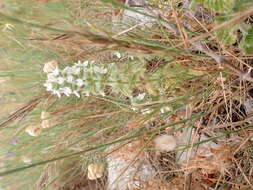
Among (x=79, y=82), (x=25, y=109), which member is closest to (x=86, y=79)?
(x=79, y=82)

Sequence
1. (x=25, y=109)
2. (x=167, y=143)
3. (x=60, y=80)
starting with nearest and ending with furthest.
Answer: (x=60, y=80) < (x=167, y=143) < (x=25, y=109)

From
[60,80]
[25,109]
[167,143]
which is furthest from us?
[25,109]

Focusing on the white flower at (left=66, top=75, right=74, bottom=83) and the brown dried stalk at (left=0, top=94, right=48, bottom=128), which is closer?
the white flower at (left=66, top=75, right=74, bottom=83)

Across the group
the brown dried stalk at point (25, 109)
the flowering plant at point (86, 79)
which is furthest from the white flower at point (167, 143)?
the brown dried stalk at point (25, 109)

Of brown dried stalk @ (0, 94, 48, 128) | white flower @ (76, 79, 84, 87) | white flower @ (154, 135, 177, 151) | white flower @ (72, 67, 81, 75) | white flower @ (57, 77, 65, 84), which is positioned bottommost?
white flower @ (154, 135, 177, 151)

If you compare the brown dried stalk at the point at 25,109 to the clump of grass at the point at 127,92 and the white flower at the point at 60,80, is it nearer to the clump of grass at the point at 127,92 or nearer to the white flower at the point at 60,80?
the clump of grass at the point at 127,92

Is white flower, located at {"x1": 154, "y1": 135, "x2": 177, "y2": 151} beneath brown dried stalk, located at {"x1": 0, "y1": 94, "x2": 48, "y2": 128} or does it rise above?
beneath

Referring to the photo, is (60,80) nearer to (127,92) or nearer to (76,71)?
(76,71)

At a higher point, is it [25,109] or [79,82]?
[25,109]

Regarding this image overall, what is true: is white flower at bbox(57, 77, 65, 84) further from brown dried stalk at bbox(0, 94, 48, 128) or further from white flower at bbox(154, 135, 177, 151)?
brown dried stalk at bbox(0, 94, 48, 128)

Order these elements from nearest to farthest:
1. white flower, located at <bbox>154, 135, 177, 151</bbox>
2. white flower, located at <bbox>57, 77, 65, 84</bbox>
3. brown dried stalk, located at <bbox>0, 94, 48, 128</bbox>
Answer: white flower, located at <bbox>57, 77, 65, 84</bbox>, white flower, located at <bbox>154, 135, 177, 151</bbox>, brown dried stalk, located at <bbox>0, 94, 48, 128</bbox>

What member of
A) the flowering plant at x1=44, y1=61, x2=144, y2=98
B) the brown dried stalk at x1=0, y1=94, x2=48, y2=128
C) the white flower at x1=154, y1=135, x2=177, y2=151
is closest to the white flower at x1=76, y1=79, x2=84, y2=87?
the flowering plant at x1=44, y1=61, x2=144, y2=98
